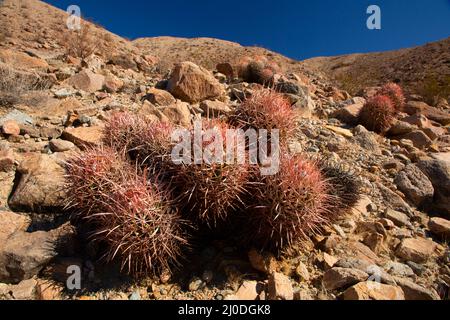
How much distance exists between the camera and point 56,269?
2.69 metres

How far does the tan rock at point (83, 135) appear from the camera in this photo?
4090 millimetres

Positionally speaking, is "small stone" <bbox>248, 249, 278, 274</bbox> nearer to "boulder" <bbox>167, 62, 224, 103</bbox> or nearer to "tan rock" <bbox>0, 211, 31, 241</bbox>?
A: "tan rock" <bbox>0, 211, 31, 241</bbox>

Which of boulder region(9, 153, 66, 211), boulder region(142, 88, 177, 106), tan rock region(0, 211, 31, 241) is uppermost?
boulder region(142, 88, 177, 106)

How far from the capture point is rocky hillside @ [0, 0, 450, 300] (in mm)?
2631

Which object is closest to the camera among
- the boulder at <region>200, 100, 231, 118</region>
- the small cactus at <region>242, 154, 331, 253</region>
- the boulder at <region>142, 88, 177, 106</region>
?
the small cactus at <region>242, 154, 331, 253</region>

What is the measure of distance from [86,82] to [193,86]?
2.11 m

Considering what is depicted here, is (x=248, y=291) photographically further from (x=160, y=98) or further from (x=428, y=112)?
(x=428, y=112)

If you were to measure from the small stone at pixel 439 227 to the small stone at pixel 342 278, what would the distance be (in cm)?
160

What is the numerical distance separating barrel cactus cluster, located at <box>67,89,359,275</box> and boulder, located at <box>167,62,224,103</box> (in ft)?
10.4

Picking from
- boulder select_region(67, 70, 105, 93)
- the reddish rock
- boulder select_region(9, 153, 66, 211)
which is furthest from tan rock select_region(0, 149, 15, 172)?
the reddish rock

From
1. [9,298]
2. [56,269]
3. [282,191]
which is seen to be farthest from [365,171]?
[9,298]

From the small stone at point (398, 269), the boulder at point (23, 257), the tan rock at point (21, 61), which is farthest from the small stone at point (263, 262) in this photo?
the tan rock at point (21, 61)

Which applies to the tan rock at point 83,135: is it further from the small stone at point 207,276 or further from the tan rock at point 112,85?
the small stone at point 207,276

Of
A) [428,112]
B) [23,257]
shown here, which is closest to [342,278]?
[23,257]
